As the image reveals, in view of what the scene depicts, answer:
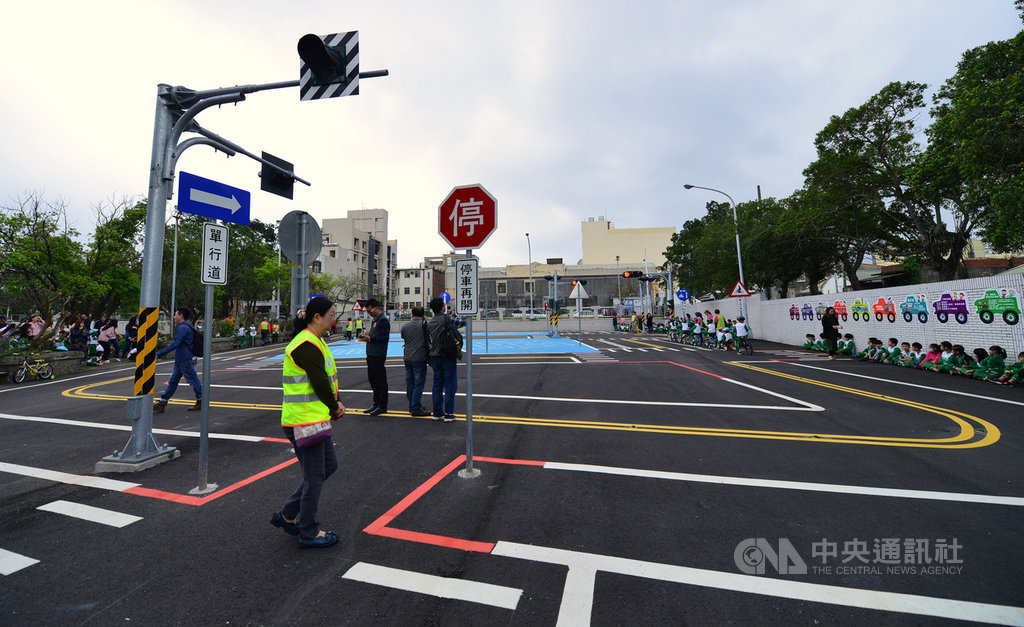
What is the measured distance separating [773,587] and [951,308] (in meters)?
15.2

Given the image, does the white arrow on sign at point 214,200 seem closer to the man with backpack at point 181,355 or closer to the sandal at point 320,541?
the sandal at point 320,541

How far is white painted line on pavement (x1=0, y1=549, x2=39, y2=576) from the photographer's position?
2700mm

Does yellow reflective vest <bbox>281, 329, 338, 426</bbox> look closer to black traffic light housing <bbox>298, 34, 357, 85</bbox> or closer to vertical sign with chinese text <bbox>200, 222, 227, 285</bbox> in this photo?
vertical sign with chinese text <bbox>200, 222, 227, 285</bbox>

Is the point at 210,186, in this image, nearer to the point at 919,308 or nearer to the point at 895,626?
the point at 895,626

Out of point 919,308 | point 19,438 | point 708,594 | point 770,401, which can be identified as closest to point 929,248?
point 919,308

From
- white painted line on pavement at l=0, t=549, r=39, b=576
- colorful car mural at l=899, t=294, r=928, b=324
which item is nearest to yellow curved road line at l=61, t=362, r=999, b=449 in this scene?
white painted line on pavement at l=0, t=549, r=39, b=576

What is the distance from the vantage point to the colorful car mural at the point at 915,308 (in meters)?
12.9

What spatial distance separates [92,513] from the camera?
354 cm

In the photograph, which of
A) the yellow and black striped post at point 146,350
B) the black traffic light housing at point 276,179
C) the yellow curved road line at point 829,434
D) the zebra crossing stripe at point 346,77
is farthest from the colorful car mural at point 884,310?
the yellow and black striped post at point 146,350

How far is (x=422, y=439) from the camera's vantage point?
5.61m

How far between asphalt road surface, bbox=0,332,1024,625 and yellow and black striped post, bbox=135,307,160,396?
102 centimetres

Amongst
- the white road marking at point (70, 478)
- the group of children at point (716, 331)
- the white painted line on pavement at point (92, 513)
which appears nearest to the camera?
the white painted line on pavement at point (92, 513)

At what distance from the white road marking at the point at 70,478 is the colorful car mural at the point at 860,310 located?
21092 mm

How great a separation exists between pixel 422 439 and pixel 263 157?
4.66 m
